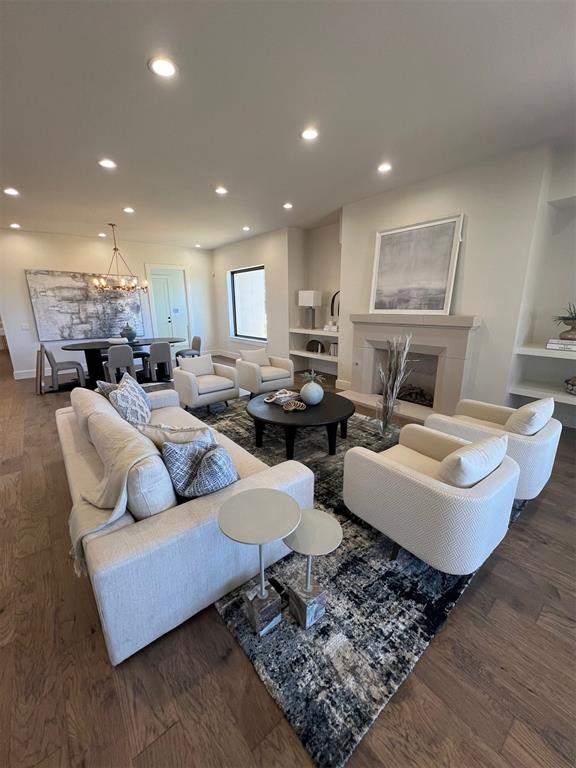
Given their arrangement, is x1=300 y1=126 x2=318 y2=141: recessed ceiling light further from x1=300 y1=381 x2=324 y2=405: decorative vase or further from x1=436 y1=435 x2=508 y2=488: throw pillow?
x1=436 y1=435 x2=508 y2=488: throw pillow

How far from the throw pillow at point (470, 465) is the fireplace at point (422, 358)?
1581 mm

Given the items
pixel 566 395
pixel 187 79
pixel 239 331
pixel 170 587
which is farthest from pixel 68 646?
pixel 239 331

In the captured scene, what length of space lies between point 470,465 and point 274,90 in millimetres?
2720

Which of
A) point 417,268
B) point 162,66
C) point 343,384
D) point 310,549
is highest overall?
point 162,66

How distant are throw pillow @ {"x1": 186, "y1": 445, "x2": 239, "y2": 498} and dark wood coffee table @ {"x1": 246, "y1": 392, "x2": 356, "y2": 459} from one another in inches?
46.1

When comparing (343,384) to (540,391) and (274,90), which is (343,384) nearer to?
(540,391)

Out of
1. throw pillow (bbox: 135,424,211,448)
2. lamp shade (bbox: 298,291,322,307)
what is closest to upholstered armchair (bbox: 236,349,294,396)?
lamp shade (bbox: 298,291,322,307)

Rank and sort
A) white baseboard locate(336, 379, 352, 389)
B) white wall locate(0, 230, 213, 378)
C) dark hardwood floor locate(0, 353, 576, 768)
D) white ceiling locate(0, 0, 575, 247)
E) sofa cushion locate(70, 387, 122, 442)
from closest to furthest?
dark hardwood floor locate(0, 353, 576, 768)
white ceiling locate(0, 0, 575, 247)
sofa cushion locate(70, 387, 122, 442)
white baseboard locate(336, 379, 352, 389)
white wall locate(0, 230, 213, 378)

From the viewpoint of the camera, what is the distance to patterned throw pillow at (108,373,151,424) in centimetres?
229

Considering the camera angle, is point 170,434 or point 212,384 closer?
point 170,434

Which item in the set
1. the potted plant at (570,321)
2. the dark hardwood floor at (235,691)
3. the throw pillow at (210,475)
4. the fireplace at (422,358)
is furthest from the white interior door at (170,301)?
the potted plant at (570,321)

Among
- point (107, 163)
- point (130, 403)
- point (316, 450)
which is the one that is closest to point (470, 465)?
point (316, 450)

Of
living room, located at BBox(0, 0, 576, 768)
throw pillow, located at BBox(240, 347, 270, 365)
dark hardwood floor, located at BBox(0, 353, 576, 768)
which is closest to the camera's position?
dark hardwood floor, located at BBox(0, 353, 576, 768)

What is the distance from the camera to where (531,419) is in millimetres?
2051
